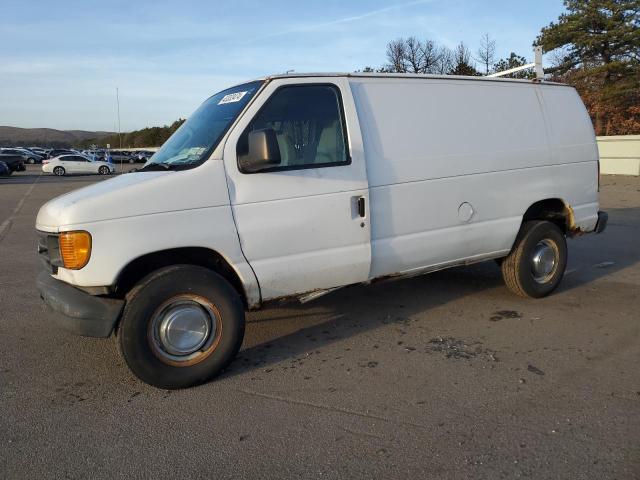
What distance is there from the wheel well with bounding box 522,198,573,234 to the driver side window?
8.44 feet

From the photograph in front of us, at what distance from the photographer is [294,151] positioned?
169 inches

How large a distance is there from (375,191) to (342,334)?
1339mm

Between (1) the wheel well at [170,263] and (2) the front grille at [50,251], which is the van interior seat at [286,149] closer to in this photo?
(1) the wheel well at [170,263]

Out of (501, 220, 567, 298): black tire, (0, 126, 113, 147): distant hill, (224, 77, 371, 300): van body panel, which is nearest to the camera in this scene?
(224, 77, 371, 300): van body panel

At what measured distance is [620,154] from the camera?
2450 centimetres

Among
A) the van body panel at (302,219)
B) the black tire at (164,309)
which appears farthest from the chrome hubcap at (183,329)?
the van body panel at (302,219)

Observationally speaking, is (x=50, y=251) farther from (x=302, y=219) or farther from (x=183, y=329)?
(x=302, y=219)

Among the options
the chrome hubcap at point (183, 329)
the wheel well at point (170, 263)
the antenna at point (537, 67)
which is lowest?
the chrome hubcap at point (183, 329)

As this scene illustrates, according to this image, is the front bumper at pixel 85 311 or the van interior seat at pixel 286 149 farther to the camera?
the van interior seat at pixel 286 149

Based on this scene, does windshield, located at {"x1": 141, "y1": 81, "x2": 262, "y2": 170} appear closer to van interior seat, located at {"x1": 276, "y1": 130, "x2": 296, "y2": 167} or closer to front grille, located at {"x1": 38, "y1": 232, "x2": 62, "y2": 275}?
van interior seat, located at {"x1": 276, "y1": 130, "x2": 296, "y2": 167}

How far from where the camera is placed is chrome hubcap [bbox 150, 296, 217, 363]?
3.89 metres

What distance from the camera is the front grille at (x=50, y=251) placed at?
381cm

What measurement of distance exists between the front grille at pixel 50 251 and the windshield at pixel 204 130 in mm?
926

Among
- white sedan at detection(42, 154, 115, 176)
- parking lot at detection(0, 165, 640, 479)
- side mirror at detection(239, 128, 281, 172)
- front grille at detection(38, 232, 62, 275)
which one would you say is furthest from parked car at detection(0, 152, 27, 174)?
side mirror at detection(239, 128, 281, 172)
